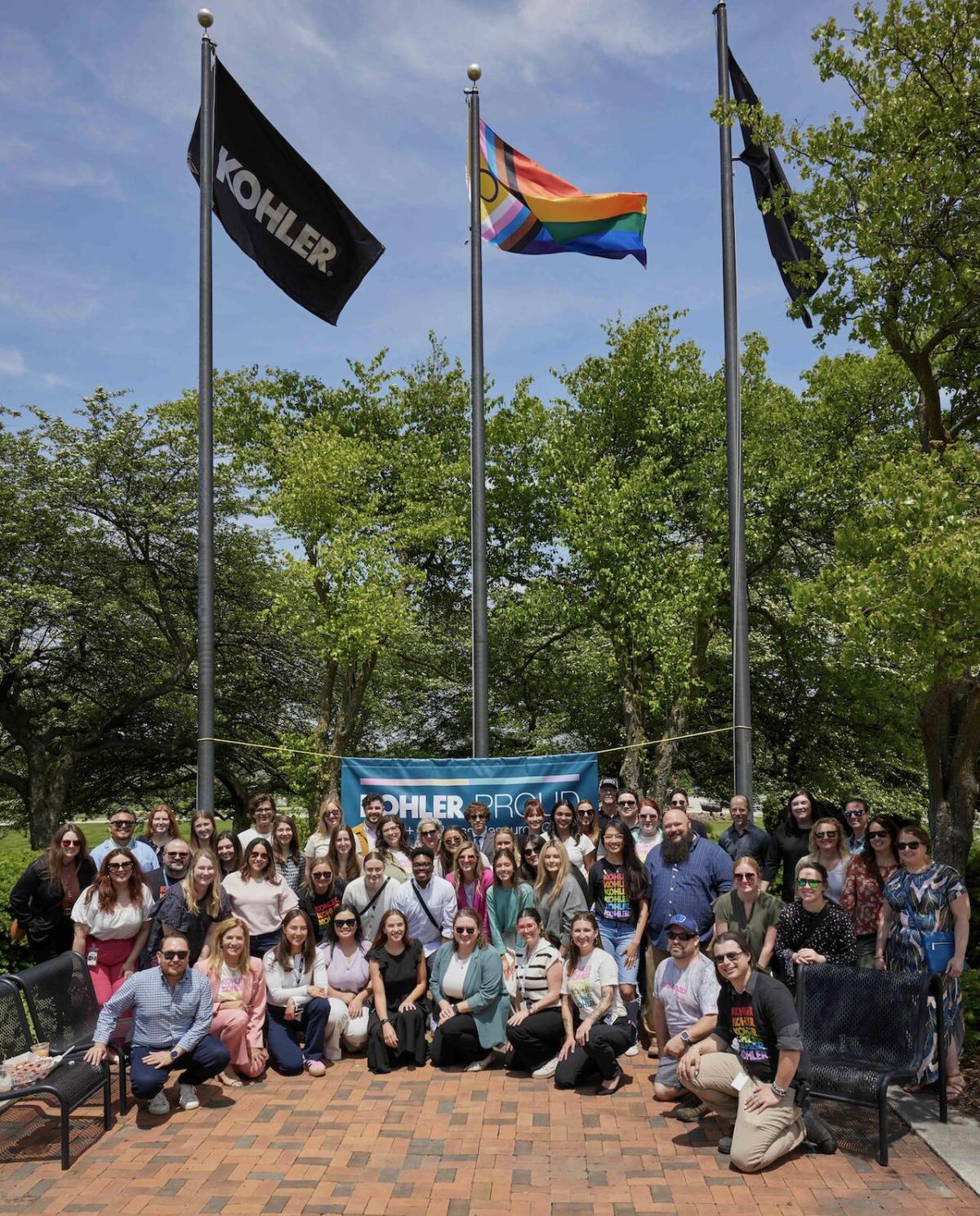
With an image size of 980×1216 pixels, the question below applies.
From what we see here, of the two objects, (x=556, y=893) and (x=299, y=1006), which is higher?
(x=556, y=893)

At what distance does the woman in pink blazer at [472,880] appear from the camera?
8.45 m

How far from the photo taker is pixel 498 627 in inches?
811

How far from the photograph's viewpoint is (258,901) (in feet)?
26.8

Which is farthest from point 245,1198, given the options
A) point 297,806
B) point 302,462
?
point 297,806

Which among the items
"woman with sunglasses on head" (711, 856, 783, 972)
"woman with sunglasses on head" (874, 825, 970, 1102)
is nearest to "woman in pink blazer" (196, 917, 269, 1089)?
"woman with sunglasses on head" (711, 856, 783, 972)

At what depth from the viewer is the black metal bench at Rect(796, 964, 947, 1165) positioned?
6.05m

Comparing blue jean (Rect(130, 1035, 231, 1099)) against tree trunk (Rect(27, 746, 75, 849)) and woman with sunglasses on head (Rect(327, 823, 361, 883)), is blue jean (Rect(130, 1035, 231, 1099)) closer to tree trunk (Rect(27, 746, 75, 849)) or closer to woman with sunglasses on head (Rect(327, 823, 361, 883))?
woman with sunglasses on head (Rect(327, 823, 361, 883))

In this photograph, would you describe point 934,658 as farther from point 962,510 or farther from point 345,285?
point 345,285

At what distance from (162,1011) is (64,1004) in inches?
25.2

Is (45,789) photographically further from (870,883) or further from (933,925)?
(933,925)

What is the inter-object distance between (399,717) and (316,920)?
14723 mm

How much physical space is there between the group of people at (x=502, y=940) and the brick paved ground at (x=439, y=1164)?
11.7 inches

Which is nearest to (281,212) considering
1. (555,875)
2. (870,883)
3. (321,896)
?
(321,896)

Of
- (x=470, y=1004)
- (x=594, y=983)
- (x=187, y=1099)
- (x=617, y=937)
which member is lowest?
(x=187, y=1099)
